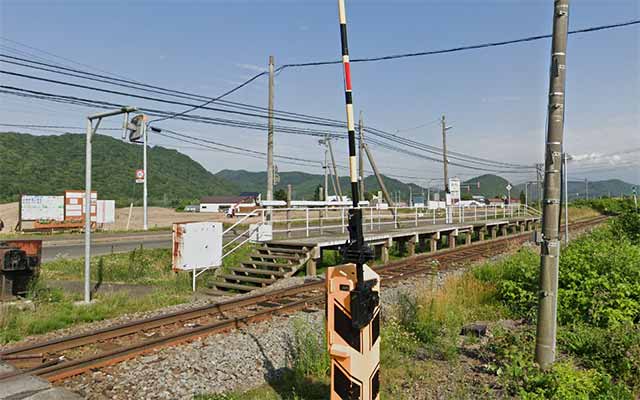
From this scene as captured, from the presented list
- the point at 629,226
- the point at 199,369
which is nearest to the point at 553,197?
the point at 199,369

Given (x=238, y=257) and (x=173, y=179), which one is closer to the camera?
(x=238, y=257)

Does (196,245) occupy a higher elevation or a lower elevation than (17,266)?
higher

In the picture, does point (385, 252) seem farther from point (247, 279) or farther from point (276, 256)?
point (247, 279)

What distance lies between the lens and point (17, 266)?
9.02 m

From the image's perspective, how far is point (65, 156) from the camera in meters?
114

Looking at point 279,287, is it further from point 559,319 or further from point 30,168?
point 30,168

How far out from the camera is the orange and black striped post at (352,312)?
3.30 m

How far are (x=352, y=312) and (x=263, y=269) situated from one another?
911 centimetres

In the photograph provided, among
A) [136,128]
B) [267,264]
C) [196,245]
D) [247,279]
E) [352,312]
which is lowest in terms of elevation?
[247,279]

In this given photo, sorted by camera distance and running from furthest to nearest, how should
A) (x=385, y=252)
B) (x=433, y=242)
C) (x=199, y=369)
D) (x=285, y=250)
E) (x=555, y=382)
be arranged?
1. (x=433, y=242)
2. (x=385, y=252)
3. (x=285, y=250)
4. (x=199, y=369)
5. (x=555, y=382)

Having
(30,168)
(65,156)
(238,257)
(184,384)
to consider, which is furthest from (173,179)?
(184,384)

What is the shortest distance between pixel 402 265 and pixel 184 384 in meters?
9.78

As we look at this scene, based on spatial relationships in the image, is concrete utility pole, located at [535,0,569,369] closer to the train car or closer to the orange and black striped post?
the orange and black striped post

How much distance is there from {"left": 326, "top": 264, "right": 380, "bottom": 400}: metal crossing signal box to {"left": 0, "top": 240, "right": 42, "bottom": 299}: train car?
331 inches
